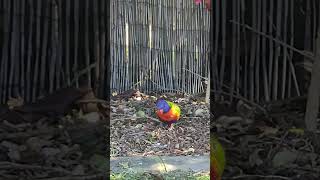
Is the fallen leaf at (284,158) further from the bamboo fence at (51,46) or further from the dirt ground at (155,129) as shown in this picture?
the dirt ground at (155,129)

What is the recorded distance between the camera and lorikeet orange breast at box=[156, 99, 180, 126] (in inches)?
128

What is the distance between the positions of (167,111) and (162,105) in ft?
0.22

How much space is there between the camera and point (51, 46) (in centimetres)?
183

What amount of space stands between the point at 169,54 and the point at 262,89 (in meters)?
1.56

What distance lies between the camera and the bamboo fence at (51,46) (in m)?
1.80

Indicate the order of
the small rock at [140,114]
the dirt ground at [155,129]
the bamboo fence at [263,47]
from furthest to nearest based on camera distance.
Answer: the small rock at [140,114] → the dirt ground at [155,129] → the bamboo fence at [263,47]

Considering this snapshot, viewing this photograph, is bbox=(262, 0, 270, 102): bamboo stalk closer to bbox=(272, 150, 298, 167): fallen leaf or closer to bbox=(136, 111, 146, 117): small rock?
bbox=(272, 150, 298, 167): fallen leaf

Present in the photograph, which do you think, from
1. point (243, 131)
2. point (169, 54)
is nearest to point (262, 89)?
point (243, 131)

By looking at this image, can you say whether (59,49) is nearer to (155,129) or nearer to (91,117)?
(91,117)

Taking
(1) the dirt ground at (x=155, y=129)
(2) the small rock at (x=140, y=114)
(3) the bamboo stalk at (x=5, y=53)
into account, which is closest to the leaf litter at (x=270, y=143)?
(3) the bamboo stalk at (x=5, y=53)

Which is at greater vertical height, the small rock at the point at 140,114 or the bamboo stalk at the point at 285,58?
the bamboo stalk at the point at 285,58

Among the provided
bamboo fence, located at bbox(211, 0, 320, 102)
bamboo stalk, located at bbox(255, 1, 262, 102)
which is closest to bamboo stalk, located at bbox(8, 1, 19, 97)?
bamboo fence, located at bbox(211, 0, 320, 102)

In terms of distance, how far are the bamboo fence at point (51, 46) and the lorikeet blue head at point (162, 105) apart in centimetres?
142

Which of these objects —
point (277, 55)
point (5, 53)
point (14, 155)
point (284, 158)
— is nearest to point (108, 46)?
point (5, 53)
